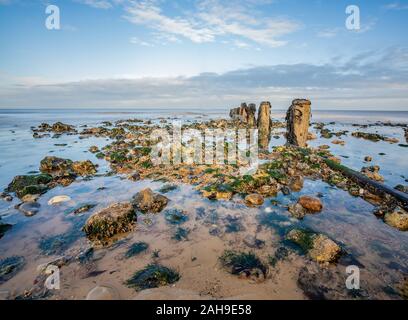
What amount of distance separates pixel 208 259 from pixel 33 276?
10.7 feet

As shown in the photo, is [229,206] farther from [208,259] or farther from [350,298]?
[350,298]

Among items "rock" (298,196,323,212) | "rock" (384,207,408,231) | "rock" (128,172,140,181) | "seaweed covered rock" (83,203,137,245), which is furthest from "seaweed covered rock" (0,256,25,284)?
"rock" (384,207,408,231)

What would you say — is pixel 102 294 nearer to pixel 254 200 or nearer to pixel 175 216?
pixel 175 216

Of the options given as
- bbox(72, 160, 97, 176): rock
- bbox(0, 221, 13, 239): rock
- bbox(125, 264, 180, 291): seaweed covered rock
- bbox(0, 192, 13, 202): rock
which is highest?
bbox(72, 160, 97, 176): rock

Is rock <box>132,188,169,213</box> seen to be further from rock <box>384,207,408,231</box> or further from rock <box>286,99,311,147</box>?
rock <box>286,99,311,147</box>

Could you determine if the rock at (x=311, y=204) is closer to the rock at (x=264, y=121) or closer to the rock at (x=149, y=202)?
the rock at (x=149, y=202)

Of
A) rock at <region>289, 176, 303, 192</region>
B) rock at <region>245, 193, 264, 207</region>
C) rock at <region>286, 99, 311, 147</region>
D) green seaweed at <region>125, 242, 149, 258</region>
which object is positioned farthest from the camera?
rock at <region>286, 99, 311, 147</region>

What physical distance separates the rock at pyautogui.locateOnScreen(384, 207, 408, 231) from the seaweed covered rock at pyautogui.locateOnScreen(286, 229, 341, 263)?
2395mm

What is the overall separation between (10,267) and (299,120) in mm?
17610

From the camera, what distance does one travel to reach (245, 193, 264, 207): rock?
7289mm

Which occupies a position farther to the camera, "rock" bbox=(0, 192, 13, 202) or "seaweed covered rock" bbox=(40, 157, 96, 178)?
"seaweed covered rock" bbox=(40, 157, 96, 178)

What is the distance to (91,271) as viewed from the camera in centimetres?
427

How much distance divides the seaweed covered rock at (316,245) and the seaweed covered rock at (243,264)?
1.14 m
